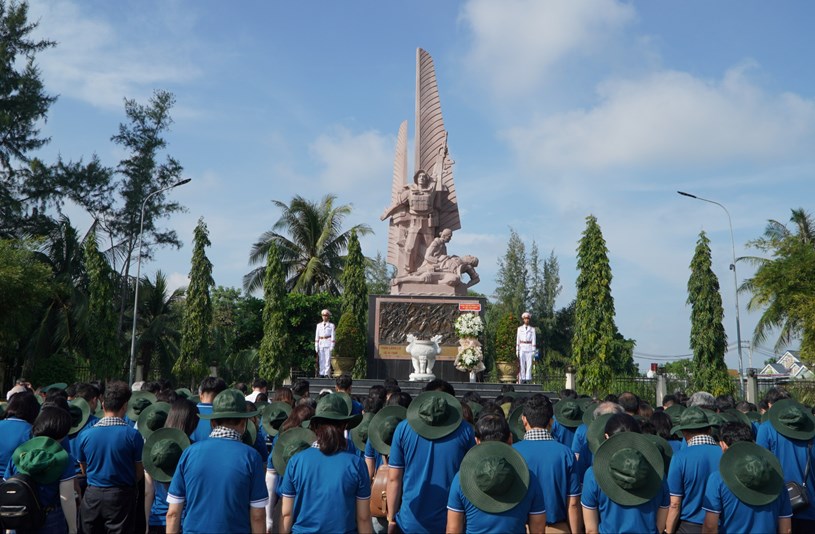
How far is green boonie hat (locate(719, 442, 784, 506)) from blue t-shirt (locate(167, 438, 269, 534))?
2835mm

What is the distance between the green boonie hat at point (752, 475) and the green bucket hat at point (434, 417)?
1768mm

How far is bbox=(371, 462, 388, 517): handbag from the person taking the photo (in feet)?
19.0

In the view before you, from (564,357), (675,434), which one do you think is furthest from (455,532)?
(564,357)

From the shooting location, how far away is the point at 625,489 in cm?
433

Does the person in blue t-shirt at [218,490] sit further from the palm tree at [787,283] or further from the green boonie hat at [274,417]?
the palm tree at [787,283]

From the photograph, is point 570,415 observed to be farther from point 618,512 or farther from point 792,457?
point 618,512

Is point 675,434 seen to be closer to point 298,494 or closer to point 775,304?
point 298,494

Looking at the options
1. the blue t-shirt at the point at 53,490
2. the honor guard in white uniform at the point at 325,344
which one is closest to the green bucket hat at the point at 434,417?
the blue t-shirt at the point at 53,490

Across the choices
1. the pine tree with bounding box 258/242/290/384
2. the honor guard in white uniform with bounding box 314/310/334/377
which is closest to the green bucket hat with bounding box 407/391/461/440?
the honor guard in white uniform with bounding box 314/310/334/377

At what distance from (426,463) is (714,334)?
21847 mm

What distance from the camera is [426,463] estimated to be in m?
5.17

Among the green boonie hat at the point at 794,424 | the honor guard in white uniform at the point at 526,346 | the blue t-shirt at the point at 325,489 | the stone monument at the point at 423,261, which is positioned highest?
the stone monument at the point at 423,261

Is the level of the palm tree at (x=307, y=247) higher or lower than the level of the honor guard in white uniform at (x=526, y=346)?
higher

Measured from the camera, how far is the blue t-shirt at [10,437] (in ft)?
17.9
